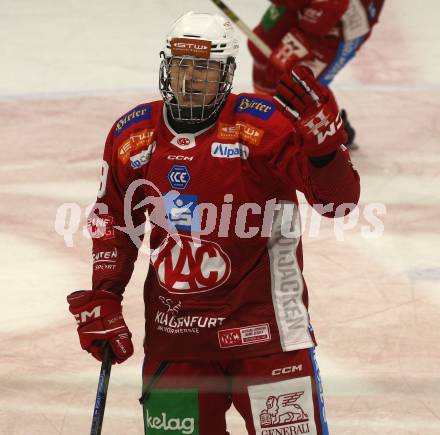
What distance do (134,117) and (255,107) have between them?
323 millimetres

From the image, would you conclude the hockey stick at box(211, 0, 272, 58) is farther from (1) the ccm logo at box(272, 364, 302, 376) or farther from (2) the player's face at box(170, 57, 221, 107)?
(1) the ccm logo at box(272, 364, 302, 376)

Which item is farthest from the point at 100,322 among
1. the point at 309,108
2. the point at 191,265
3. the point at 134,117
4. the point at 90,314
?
the point at 309,108

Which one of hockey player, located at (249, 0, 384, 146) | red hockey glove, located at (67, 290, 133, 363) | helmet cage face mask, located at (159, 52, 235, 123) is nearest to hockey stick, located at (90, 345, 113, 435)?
red hockey glove, located at (67, 290, 133, 363)

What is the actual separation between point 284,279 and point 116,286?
0.47m

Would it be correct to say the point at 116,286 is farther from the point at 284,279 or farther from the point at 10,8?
the point at 10,8

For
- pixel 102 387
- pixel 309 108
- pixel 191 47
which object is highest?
pixel 309 108

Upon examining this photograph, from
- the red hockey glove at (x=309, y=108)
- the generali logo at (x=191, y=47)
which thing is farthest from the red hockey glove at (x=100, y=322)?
the red hockey glove at (x=309, y=108)

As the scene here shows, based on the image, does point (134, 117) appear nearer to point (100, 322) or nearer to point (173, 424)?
point (100, 322)

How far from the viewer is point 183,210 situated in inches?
117

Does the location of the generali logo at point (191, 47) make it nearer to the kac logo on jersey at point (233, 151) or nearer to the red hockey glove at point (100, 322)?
the kac logo on jersey at point (233, 151)

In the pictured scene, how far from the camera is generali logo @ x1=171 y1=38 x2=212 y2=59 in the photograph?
115 inches

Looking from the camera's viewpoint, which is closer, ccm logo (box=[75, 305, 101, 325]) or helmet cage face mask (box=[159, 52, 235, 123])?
helmet cage face mask (box=[159, 52, 235, 123])


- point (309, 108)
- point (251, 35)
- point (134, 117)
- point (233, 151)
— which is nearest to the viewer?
point (309, 108)

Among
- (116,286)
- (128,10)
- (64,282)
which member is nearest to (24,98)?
(128,10)
